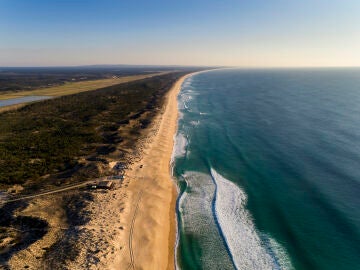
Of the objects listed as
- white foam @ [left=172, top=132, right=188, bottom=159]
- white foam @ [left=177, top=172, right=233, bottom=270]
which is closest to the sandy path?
white foam @ [left=172, top=132, right=188, bottom=159]

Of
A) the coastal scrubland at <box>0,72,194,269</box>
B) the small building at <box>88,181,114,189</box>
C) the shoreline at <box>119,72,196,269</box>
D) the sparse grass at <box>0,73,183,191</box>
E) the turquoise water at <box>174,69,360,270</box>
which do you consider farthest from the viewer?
the sparse grass at <box>0,73,183,191</box>

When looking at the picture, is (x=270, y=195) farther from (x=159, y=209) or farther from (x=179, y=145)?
(x=179, y=145)

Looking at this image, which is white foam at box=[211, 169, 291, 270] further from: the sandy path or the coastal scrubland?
the coastal scrubland

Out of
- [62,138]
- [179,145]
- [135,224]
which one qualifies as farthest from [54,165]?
[179,145]

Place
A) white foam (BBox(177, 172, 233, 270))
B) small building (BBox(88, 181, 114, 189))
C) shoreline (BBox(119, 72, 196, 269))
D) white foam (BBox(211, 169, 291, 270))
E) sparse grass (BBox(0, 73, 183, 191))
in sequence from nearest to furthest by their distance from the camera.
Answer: white foam (BBox(211, 169, 291, 270)) < shoreline (BBox(119, 72, 196, 269)) < white foam (BBox(177, 172, 233, 270)) < small building (BBox(88, 181, 114, 189)) < sparse grass (BBox(0, 73, 183, 191))

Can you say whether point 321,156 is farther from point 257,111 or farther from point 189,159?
point 257,111

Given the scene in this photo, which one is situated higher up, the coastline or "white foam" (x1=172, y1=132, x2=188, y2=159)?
the coastline
